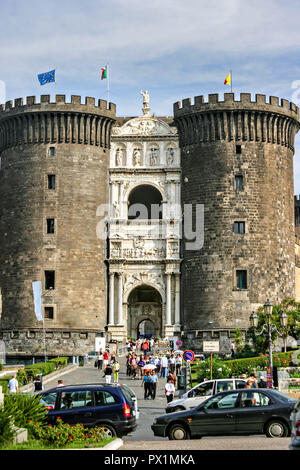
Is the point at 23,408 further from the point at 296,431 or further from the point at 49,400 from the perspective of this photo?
the point at 296,431

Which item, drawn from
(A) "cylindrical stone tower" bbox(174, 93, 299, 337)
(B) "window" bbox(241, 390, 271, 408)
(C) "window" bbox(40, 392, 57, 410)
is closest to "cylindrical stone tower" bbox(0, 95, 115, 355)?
(A) "cylindrical stone tower" bbox(174, 93, 299, 337)

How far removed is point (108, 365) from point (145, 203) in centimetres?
2375

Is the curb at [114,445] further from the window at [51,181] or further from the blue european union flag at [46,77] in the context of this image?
the blue european union flag at [46,77]

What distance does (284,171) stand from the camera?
60.1 meters

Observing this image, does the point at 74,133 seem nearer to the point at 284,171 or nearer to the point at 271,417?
the point at 284,171

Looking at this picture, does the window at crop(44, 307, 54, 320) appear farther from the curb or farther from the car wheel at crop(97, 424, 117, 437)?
the curb

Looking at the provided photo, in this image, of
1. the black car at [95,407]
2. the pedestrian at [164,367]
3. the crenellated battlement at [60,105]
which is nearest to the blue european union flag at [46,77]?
the crenellated battlement at [60,105]

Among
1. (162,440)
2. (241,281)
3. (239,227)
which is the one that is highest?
(239,227)

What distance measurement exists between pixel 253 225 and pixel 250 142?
6.06 metres

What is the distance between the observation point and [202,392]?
27.6m

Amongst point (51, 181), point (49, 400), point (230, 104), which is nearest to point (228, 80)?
point (230, 104)

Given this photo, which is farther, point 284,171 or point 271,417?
point 284,171

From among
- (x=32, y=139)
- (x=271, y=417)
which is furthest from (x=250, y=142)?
(x=271, y=417)

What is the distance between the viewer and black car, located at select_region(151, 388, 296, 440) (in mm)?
20891
